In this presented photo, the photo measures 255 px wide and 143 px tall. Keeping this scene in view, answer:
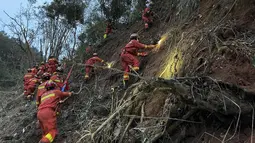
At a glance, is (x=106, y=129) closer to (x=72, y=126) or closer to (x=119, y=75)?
(x=72, y=126)

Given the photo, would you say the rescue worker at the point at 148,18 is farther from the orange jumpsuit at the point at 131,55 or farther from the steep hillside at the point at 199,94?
the steep hillside at the point at 199,94

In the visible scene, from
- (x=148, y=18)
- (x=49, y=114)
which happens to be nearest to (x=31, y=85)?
(x=148, y=18)

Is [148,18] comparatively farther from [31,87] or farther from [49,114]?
[49,114]

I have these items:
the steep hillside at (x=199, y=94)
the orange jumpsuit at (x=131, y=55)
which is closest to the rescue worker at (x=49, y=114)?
the steep hillside at (x=199, y=94)

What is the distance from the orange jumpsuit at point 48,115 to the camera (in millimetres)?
8086

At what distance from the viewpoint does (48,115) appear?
809 cm

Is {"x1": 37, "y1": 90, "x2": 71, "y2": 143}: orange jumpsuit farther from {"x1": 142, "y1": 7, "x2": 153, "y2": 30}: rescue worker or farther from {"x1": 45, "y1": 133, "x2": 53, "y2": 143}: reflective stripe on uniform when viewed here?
{"x1": 142, "y1": 7, "x2": 153, "y2": 30}: rescue worker

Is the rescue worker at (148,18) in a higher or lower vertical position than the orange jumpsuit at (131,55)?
higher

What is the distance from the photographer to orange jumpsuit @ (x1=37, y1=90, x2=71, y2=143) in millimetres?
8086

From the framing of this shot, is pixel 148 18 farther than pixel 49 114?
Yes

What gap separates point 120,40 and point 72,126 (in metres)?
7.13

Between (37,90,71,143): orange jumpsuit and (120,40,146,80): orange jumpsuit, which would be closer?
(37,90,71,143): orange jumpsuit

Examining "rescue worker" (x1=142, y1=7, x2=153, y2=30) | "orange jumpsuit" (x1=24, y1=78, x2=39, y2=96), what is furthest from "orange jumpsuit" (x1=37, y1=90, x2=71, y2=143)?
"orange jumpsuit" (x1=24, y1=78, x2=39, y2=96)

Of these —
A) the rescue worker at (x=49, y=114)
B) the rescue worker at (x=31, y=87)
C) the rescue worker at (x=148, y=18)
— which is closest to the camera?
the rescue worker at (x=49, y=114)
